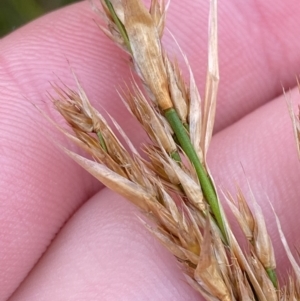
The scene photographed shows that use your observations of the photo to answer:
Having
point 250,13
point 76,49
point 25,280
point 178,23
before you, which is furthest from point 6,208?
point 250,13

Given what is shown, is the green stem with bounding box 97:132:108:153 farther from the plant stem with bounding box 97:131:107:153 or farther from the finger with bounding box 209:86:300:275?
the finger with bounding box 209:86:300:275

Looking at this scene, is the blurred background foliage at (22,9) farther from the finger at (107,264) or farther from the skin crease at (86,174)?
the finger at (107,264)

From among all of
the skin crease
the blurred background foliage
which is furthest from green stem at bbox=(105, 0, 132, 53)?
the blurred background foliage

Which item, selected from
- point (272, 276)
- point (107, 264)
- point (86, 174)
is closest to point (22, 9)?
point (86, 174)

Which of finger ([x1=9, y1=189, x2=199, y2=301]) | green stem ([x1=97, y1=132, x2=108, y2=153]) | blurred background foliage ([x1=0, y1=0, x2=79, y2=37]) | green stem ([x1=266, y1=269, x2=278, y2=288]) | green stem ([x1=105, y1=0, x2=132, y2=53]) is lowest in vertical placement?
green stem ([x1=266, y1=269, x2=278, y2=288])

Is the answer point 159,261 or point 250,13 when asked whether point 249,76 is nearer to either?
point 250,13

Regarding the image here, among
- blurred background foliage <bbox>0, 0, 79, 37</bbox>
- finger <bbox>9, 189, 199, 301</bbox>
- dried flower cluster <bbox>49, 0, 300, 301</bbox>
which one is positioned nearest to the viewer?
dried flower cluster <bbox>49, 0, 300, 301</bbox>
